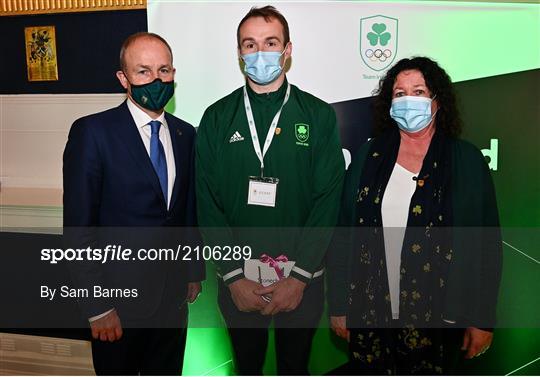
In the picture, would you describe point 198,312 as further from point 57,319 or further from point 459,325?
point 459,325

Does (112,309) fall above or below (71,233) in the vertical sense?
below

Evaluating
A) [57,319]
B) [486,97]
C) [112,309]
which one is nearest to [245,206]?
[112,309]

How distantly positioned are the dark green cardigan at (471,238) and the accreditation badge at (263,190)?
0.33m

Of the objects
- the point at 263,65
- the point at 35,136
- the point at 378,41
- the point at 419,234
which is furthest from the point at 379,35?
the point at 35,136

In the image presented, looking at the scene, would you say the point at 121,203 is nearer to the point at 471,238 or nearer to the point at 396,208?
the point at 396,208

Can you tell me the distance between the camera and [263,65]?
2.05 m

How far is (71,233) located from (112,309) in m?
0.38

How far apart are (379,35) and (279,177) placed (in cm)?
90

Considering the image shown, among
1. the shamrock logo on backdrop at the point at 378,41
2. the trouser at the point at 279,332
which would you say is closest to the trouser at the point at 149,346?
the trouser at the point at 279,332

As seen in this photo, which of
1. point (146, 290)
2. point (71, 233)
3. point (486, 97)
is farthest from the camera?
point (486, 97)

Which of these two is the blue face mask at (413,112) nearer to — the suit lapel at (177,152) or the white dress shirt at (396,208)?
the white dress shirt at (396,208)

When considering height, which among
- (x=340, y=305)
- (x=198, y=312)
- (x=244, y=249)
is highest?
(x=244, y=249)

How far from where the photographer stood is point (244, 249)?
87.7 inches

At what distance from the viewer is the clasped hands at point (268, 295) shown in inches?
85.0
